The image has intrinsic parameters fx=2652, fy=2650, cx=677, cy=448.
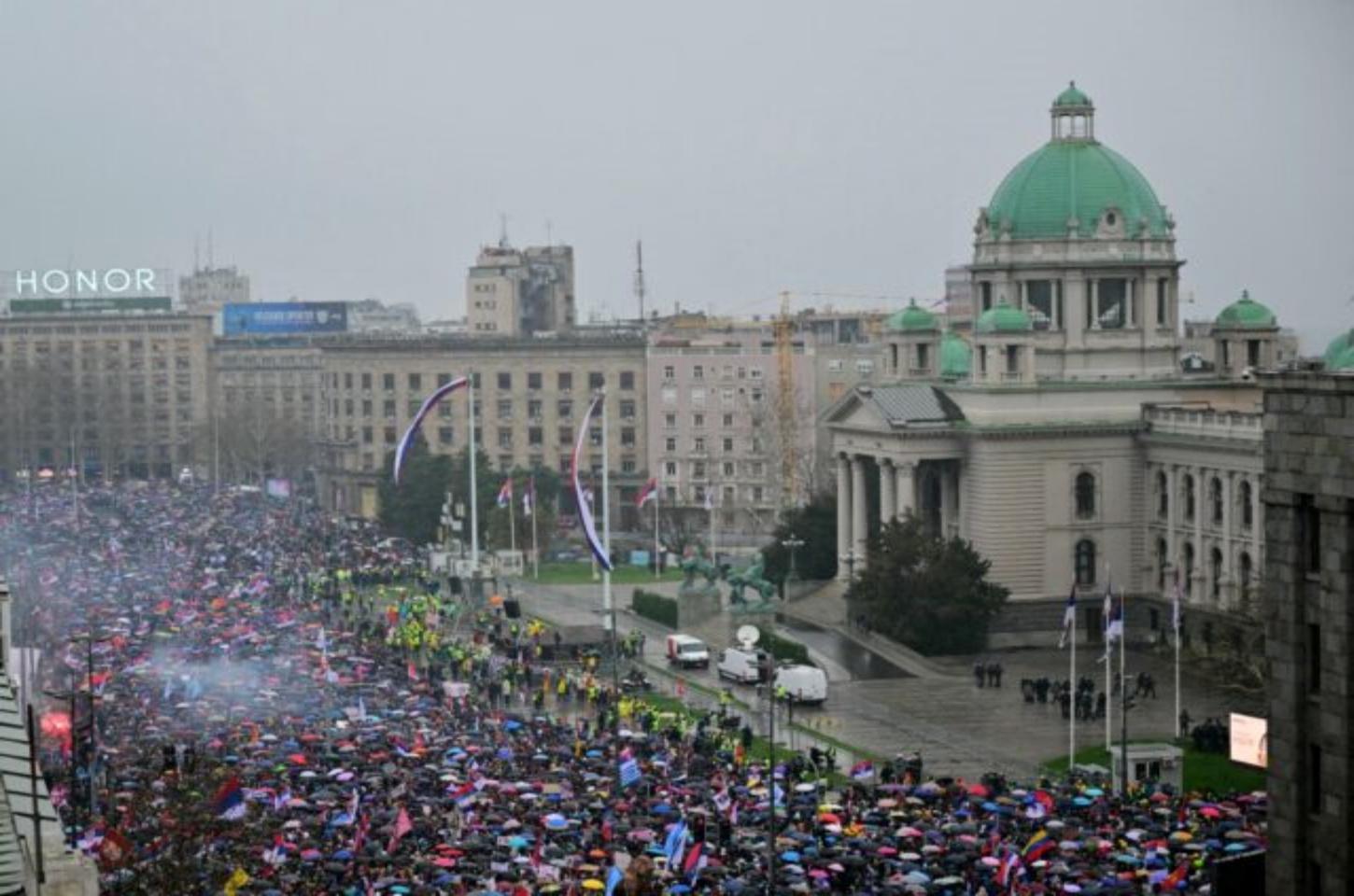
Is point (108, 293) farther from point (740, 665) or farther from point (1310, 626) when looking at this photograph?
point (1310, 626)

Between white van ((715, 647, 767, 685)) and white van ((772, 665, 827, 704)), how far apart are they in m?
1.31

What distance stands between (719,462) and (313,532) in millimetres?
30933

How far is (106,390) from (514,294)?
30.2 m

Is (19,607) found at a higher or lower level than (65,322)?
lower

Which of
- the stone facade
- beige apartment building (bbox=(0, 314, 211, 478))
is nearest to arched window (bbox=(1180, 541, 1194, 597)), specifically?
the stone facade

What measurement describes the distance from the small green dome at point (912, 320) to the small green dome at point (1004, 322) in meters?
8.97

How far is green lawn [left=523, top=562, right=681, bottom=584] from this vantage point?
389 feet

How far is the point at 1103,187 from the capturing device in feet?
336

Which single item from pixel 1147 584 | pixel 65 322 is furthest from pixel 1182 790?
pixel 65 322

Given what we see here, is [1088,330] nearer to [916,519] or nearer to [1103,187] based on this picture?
[1103,187]

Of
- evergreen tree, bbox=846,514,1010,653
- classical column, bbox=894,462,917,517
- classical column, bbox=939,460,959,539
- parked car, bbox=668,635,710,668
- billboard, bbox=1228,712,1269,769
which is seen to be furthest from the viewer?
classical column, bbox=939,460,959,539

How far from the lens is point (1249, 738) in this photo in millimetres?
60531

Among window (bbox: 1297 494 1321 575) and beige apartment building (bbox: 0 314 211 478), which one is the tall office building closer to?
beige apartment building (bbox: 0 314 211 478)

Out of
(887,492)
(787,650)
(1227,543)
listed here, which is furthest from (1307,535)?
(887,492)
